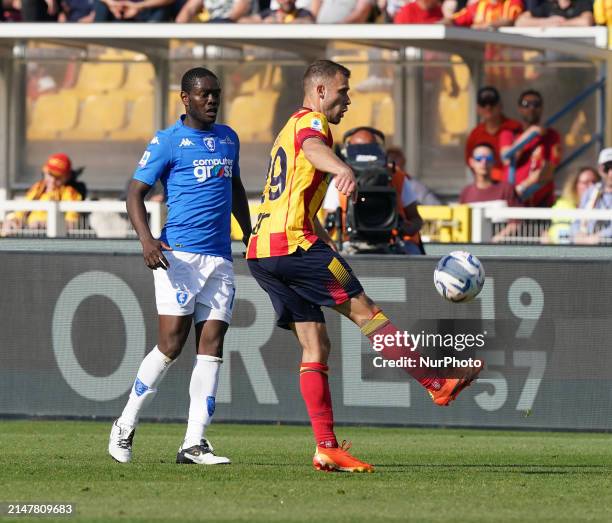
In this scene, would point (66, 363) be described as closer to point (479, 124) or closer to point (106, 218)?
point (106, 218)

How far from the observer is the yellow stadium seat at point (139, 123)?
1967 centimetres

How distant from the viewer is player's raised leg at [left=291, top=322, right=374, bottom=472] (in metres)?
8.81

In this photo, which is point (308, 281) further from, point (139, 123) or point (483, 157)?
point (139, 123)

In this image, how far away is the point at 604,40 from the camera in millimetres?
18172

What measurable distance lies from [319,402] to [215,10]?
1127 centimetres

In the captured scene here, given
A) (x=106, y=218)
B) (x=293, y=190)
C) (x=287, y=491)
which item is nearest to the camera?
(x=287, y=491)

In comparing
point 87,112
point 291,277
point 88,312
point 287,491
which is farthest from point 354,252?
point 87,112

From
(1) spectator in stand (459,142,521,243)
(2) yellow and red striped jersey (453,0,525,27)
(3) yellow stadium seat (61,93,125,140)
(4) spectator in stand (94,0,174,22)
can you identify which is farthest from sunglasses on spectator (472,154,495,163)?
(3) yellow stadium seat (61,93,125,140)

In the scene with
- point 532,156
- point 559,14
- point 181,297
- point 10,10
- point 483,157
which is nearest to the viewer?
point 181,297

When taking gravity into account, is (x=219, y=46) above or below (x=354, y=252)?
above

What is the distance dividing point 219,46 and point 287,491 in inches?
477

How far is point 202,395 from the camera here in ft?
30.2

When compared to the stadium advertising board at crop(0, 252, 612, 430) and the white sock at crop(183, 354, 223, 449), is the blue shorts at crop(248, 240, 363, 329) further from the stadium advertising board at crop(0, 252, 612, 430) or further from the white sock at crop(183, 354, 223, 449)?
the stadium advertising board at crop(0, 252, 612, 430)

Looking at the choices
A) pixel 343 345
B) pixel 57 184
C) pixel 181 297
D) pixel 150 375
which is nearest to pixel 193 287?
pixel 181 297
